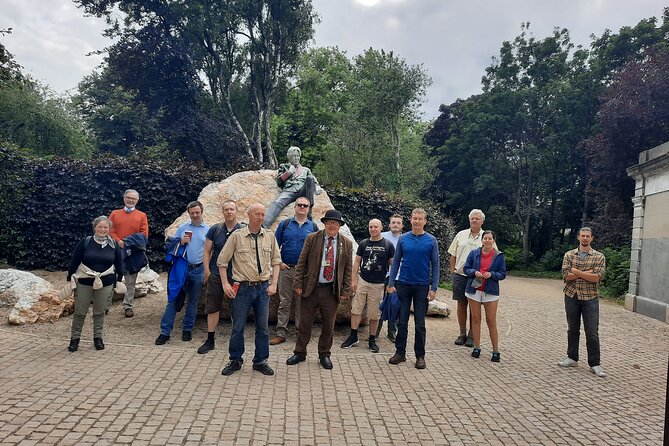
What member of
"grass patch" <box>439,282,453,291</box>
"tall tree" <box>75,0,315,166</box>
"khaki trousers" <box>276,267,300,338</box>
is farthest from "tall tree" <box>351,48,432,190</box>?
"khaki trousers" <box>276,267,300,338</box>

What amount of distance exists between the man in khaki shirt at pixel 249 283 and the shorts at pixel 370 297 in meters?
1.63

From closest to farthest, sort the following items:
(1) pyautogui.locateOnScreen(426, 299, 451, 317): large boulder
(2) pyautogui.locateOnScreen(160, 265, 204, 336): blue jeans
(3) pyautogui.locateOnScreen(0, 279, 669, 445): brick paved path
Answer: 1. (3) pyautogui.locateOnScreen(0, 279, 669, 445): brick paved path
2. (2) pyautogui.locateOnScreen(160, 265, 204, 336): blue jeans
3. (1) pyautogui.locateOnScreen(426, 299, 451, 317): large boulder

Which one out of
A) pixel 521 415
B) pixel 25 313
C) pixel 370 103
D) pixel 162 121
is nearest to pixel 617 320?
pixel 521 415

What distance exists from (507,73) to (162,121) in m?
20.7

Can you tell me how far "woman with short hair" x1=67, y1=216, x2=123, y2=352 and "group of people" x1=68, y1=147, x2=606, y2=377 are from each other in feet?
0.04

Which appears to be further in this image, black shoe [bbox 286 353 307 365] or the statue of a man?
the statue of a man

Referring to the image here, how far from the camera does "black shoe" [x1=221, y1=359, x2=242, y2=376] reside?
5035 millimetres

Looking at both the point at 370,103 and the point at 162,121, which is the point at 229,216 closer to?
the point at 370,103

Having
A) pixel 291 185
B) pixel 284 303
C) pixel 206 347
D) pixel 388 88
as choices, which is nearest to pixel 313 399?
pixel 206 347

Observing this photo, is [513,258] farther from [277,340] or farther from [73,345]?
[73,345]

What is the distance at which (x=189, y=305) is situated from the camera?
6.47 meters

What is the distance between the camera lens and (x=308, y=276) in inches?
217

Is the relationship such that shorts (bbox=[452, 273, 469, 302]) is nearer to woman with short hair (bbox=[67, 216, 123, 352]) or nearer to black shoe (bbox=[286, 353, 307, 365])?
black shoe (bbox=[286, 353, 307, 365])

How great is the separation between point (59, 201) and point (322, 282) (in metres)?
8.81
